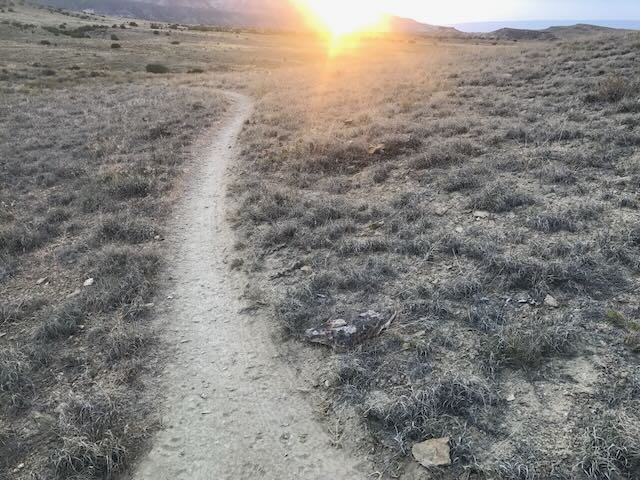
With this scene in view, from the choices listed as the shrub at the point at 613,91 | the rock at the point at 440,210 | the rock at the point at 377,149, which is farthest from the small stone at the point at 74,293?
the shrub at the point at 613,91

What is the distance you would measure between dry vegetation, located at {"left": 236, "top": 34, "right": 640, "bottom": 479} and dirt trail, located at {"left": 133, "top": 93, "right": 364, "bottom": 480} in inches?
20.8

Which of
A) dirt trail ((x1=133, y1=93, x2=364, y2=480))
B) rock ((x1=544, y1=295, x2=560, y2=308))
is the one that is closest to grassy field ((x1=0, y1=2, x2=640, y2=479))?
rock ((x1=544, y1=295, x2=560, y2=308))

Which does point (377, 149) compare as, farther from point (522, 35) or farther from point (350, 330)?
point (522, 35)

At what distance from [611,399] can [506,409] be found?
43.9 inches

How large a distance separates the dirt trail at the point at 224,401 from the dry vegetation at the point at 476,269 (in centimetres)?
53

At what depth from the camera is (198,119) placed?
20.6 m

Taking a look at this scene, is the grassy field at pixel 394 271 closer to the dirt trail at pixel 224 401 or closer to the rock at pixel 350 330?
the rock at pixel 350 330

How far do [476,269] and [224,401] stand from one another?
4.55 m

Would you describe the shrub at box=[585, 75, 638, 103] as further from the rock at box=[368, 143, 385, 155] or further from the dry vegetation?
the rock at box=[368, 143, 385, 155]

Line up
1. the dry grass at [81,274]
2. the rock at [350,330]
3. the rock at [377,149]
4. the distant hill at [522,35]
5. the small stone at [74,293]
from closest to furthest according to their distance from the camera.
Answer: the dry grass at [81,274]
the rock at [350,330]
the small stone at [74,293]
the rock at [377,149]
the distant hill at [522,35]

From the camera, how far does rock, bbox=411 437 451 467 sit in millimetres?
4543

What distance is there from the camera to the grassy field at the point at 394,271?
4930 millimetres

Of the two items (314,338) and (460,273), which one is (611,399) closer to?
(460,273)

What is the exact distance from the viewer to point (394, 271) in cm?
765
